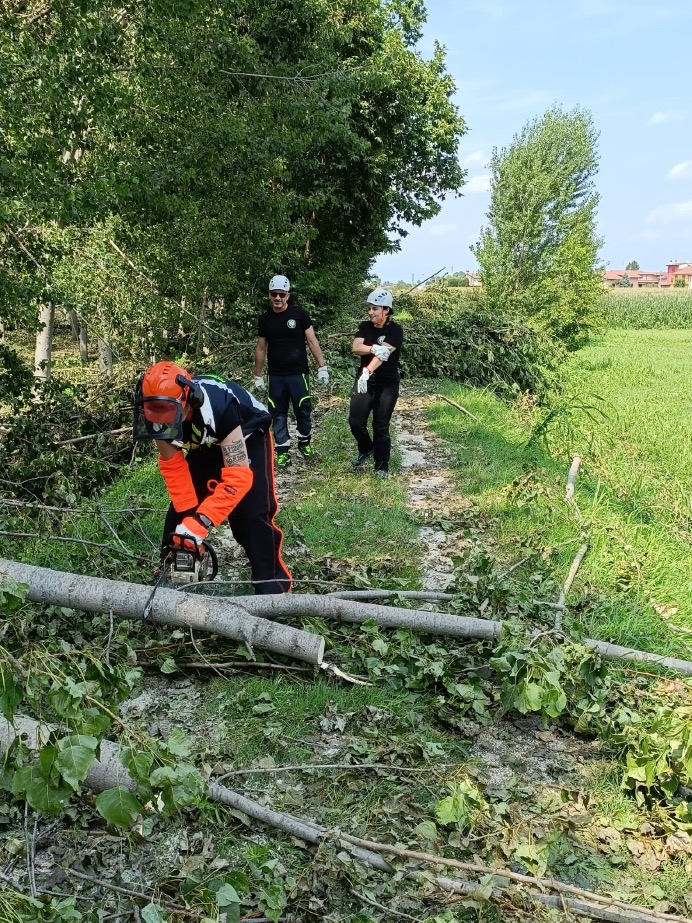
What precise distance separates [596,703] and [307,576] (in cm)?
194

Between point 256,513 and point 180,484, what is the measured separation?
1.53 feet

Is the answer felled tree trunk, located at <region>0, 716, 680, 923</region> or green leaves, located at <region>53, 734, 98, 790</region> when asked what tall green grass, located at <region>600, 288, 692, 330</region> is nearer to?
felled tree trunk, located at <region>0, 716, 680, 923</region>

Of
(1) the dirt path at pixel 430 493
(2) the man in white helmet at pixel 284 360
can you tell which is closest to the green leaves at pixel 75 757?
(1) the dirt path at pixel 430 493

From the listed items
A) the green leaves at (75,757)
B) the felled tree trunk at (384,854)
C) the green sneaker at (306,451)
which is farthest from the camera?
the green sneaker at (306,451)

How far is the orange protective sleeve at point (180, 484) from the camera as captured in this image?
3612mm

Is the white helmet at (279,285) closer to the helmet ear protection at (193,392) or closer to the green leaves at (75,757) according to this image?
the helmet ear protection at (193,392)

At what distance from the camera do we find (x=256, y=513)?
12.5 ft

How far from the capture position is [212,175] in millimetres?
9844

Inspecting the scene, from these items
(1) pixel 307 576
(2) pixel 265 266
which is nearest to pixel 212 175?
(2) pixel 265 266

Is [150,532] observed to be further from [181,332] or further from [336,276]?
[336,276]

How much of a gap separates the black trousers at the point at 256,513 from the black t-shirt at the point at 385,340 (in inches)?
112

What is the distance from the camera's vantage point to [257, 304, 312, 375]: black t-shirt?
691 centimetres

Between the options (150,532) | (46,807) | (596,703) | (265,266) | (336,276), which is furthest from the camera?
(336,276)

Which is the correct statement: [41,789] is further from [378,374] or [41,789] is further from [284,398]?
[284,398]
